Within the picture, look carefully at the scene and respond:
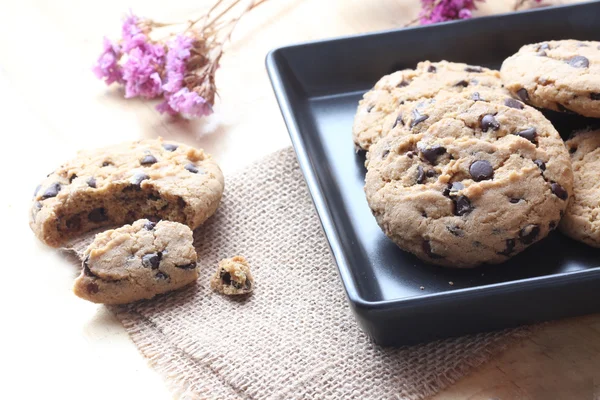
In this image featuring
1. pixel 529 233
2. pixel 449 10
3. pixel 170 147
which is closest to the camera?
pixel 529 233

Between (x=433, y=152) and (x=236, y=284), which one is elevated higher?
(x=433, y=152)

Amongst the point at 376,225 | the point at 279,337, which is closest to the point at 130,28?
the point at 376,225

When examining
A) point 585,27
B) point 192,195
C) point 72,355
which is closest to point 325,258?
point 192,195

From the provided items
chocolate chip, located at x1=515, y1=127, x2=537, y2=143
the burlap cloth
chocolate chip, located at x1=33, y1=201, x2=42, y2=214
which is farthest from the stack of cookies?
chocolate chip, located at x1=33, y1=201, x2=42, y2=214

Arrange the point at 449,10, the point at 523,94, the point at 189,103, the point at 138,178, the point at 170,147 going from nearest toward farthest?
the point at 523,94 → the point at 138,178 → the point at 170,147 → the point at 189,103 → the point at 449,10

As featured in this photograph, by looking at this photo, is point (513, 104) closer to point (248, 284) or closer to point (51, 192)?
point (248, 284)

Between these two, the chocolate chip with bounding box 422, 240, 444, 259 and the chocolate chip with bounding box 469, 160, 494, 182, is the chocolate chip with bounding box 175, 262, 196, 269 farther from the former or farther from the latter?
the chocolate chip with bounding box 469, 160, 494, 182
